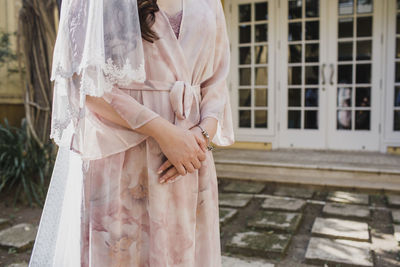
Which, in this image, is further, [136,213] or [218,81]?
[218,81]

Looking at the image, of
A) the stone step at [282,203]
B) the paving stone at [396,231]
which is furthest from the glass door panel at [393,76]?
the paving stone at [396,231]

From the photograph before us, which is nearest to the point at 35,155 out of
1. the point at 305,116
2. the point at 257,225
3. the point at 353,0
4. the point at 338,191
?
the point at 257,225

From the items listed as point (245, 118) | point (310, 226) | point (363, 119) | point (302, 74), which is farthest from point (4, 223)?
point (363, 119)

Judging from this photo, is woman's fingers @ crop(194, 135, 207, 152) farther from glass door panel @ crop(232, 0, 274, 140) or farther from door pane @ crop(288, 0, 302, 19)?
door pane @ crop(288, 0, 302, 19)

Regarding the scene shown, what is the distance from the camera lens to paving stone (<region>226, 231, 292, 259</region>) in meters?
Result: 2.61

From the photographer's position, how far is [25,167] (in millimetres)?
3883

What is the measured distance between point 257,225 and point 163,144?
7.51 feet

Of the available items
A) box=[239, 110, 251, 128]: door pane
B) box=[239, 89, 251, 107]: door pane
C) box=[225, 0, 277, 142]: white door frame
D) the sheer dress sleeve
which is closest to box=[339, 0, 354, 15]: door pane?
box=[225, 0, 277, 142]: white door frame

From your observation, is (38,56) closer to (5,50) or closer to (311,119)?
(5,50)

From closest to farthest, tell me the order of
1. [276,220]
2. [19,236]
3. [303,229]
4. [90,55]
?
[90,55]
[19,236]
[303,229]
[276,220]

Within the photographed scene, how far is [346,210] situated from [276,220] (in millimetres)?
712

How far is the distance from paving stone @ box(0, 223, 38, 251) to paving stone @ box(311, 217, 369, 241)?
2.14m

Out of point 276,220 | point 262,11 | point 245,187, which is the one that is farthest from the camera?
point 262,11

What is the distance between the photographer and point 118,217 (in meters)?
1.03
